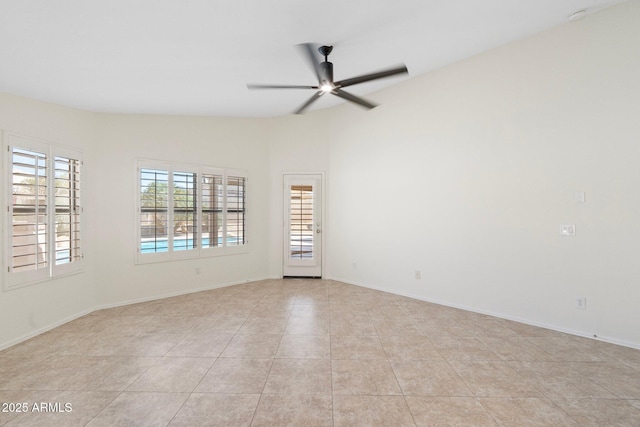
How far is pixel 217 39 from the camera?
2.95 metres

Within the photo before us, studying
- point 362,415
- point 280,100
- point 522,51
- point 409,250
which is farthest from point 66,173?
point 522,51

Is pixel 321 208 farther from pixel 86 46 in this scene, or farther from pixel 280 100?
pixel 86 46

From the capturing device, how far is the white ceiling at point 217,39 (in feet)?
8.27

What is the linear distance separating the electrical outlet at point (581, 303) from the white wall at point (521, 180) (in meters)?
0.04

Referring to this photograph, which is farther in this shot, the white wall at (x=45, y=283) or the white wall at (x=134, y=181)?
the white wall at (x=134, y=181)

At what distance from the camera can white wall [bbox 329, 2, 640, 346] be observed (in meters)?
3.07

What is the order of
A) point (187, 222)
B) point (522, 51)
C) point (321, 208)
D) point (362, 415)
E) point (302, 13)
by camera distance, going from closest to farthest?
point (362, 415), point (302, 13), point (522, 51), point (187, 222), point (321, 208)

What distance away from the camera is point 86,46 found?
284cm

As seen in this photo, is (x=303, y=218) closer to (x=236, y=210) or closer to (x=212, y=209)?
(x=236, y=210)

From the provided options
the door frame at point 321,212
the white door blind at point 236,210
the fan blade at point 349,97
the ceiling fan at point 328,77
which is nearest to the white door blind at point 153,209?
the white door blind at point 236,210

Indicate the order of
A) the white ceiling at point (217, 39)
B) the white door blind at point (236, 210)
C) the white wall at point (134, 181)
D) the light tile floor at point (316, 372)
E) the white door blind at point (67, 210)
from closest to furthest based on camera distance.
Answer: the light tile floor at point (316, 372)
the white ceiling at point (217, 39)
the white door blind at point (67, 210)
the white wall at point (134, 181)
the white door blind at point (236, 210)

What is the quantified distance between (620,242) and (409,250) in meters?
2.36

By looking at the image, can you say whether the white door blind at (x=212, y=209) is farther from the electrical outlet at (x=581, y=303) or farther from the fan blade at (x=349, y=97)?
the electrical outlet at (x=581, y=303)

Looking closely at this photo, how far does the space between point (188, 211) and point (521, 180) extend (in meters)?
4.74
